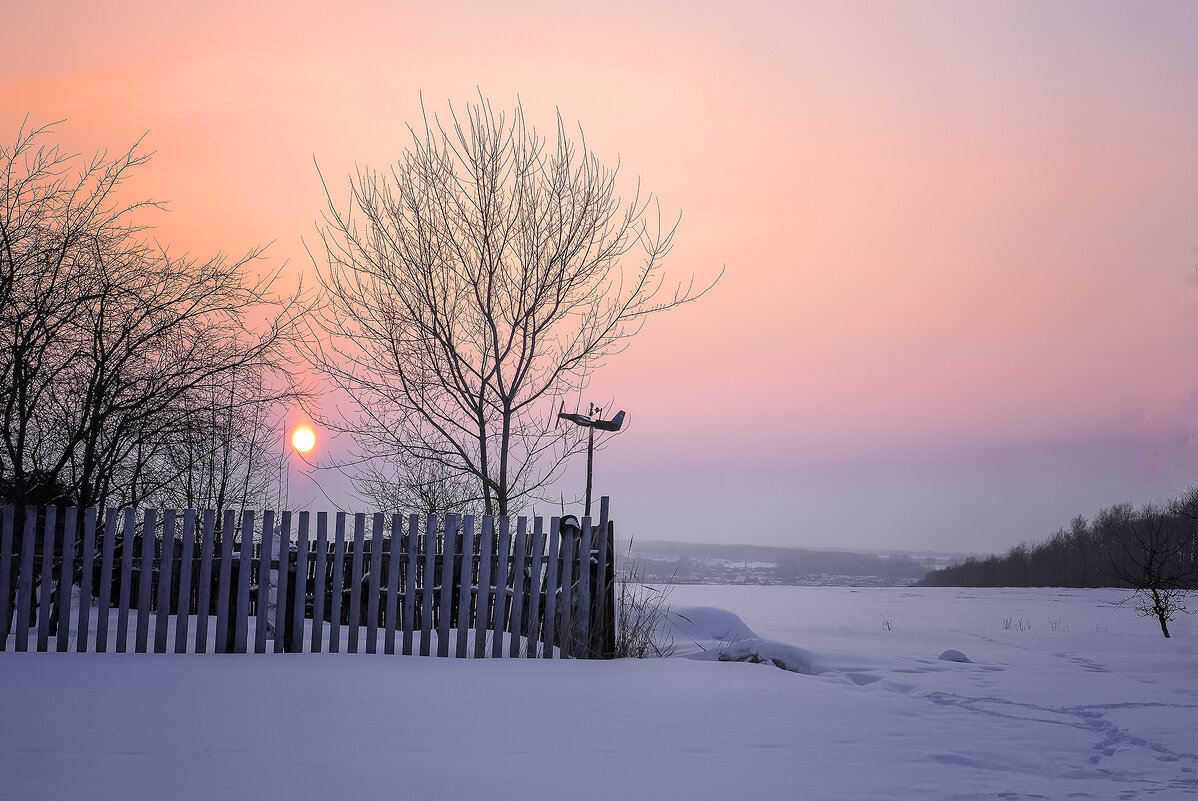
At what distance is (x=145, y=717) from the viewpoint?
4.18m

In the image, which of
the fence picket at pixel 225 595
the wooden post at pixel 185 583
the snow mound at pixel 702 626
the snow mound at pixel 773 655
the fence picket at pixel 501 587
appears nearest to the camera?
the wooden post at pixel 185 583

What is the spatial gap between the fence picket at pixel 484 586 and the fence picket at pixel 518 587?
22cm

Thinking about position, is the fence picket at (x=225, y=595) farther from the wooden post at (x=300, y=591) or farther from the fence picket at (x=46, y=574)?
the fence picket at (x=46, y=574)

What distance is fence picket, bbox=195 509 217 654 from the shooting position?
654 centimetres

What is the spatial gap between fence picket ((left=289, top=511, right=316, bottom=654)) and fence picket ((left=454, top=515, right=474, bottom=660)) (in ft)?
3.92

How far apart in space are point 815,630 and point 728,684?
935 cm

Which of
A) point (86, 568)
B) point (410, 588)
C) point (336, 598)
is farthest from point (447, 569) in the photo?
point (86, 568)

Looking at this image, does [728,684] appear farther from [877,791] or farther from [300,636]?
[300,636]

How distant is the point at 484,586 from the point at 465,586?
0.16 meters

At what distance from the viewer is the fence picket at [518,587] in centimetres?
716

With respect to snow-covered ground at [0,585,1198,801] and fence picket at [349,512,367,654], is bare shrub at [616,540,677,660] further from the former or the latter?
fence picket at [349,512,367,654]

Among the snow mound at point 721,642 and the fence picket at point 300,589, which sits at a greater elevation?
the fence picket at point 300,589

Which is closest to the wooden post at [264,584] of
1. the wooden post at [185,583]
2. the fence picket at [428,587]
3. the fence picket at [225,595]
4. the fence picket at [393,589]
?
the fence picket at [225,595]

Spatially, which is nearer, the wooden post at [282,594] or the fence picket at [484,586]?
the wooden post at [282,594]
